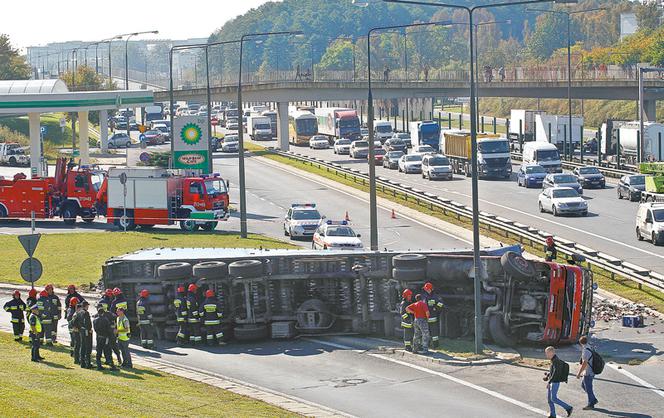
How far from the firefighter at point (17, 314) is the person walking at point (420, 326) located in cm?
894

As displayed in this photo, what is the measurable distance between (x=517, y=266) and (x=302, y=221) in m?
25.1

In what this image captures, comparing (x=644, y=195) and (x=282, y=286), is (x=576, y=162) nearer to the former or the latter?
→ (x=644, y=195)

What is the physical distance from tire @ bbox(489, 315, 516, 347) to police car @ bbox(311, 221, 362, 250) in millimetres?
16143

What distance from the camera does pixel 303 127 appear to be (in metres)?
117

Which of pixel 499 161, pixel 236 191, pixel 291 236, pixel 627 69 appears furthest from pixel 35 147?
pixel 627 69

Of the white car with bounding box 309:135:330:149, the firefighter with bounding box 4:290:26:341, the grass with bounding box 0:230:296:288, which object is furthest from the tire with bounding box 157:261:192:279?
the white car with bounding box 309:135:330:149

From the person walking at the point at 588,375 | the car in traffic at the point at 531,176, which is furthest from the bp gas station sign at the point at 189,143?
the person walking at the point at 588,375

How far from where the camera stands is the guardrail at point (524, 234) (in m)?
38.6

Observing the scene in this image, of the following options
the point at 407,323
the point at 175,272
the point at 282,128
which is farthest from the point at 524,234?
the point at 282,128

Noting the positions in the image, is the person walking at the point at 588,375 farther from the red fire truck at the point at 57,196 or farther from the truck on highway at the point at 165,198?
the red fire truck at the point at 57,196

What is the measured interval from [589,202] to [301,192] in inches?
684

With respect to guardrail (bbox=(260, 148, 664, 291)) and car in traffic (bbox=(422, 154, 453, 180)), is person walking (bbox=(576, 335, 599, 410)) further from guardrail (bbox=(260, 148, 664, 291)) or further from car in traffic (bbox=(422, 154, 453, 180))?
car in traffic (bbox=(422, 154, 453, 180))

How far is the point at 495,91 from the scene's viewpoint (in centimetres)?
11812

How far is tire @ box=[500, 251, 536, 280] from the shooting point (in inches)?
1154
